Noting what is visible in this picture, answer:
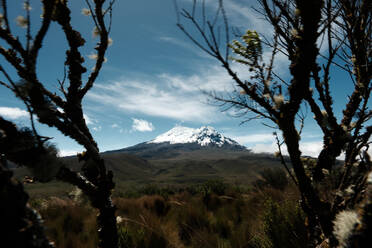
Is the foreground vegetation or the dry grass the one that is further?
the dry grass

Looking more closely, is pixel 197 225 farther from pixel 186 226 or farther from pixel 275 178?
Result: pixel 275 178

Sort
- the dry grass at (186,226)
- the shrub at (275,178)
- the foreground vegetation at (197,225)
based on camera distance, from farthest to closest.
Answer: the shrub at (275,178), the dry grass at (186,226), the foreground vegetation at (197,225)

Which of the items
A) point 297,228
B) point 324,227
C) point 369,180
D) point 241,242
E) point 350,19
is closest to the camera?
point 369,180

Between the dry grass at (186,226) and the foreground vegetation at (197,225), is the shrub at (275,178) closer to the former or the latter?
the dry grass at (186,226)

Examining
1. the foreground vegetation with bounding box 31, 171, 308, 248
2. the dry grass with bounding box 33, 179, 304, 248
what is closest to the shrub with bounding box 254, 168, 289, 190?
the dry grass with bounding box 33, 179, 304, 248

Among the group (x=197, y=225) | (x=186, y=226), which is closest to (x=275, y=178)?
(x=197, y=225)

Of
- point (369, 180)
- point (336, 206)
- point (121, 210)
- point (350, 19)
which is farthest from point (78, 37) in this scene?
point (121, 210)

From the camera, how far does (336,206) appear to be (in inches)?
60.7

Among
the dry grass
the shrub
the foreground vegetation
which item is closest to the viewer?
the foreground vegetation

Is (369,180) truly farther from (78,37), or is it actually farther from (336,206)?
(78,37)

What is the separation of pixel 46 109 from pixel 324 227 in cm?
204

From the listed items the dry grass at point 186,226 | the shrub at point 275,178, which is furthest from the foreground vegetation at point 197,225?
the shrub at point 275,178

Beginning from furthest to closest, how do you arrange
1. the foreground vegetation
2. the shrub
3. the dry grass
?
1. the shrub
2. the dry grass
3. the foreground vegetation

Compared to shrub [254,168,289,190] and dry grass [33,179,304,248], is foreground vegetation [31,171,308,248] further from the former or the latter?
shrub [254,168,289,190]
